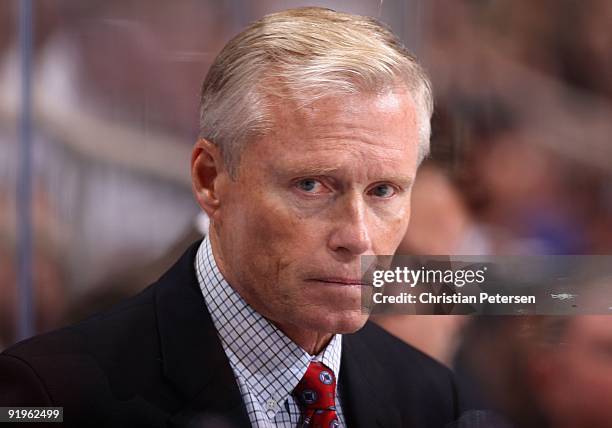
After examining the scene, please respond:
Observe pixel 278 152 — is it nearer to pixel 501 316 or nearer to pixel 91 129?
pixel 91 129

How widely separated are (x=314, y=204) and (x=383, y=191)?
135 millimetres

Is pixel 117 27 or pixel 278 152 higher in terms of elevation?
pixel 117 27

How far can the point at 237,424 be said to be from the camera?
1.72 m

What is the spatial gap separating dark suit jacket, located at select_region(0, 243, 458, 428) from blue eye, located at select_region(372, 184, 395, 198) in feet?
1.23

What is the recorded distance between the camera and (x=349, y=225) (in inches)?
65.5

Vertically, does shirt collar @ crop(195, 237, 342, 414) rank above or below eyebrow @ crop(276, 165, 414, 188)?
below

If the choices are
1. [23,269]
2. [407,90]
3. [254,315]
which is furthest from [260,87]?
[23,269]

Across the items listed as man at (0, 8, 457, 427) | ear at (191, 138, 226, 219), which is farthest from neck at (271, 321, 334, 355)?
ear at (191, 138, 226, 219)

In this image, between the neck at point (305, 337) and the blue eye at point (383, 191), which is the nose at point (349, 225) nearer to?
the blue eye at point (383, 191)

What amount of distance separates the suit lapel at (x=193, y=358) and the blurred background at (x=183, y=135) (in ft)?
0.40

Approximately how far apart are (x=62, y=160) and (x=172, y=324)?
0.39 meters

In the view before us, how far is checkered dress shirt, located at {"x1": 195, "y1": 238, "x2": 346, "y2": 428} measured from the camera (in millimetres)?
1719

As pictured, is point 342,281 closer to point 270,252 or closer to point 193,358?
point 270,252

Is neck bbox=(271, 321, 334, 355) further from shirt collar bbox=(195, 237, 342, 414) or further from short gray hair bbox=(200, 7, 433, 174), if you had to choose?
short gray hair bbox=(200, 7, 433, 174)
